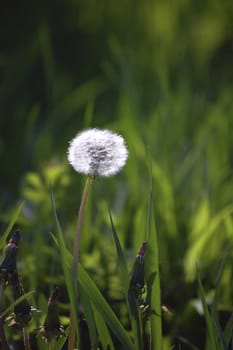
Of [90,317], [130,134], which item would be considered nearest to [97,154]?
[90,317]

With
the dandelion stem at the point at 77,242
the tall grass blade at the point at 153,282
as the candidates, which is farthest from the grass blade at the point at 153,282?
the dandelion stem at the point at 77,242

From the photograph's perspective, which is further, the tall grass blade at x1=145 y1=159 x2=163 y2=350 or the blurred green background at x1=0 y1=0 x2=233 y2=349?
the blurred green background at x1=0 y1=0 x2=233 y2=349

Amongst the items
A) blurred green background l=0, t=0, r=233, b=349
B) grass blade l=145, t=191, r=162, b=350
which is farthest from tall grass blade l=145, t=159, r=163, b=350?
blurred green background l=0, t=0, r=233, b=349

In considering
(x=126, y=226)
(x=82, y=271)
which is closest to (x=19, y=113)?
(x=126, y=226)

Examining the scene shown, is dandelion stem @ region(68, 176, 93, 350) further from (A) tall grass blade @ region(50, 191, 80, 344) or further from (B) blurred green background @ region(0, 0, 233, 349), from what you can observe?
(B) blurred green background @ region(0, 0, 233, 349)

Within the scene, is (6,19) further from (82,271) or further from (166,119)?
Result: (82,271)
